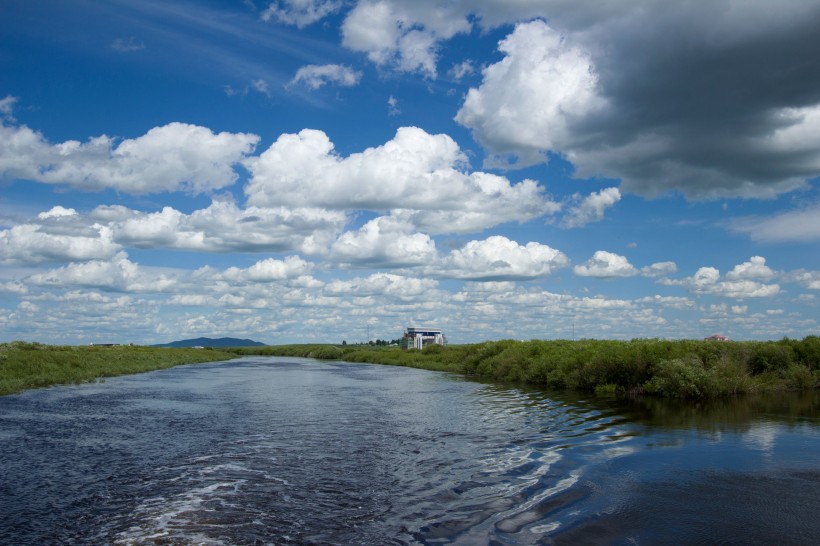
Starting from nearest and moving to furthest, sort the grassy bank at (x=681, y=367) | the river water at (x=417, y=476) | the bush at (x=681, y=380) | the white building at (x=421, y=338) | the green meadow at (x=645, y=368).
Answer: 1. the river water at (x=417, y=476)
2. the bush at (x=681, y=380)
3. the grassy bank at (x=681, y=367)
4. the green meadow at (x=645, y=368)
5. the white building at (x=421, y=338)

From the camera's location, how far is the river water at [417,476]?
33.7 ft

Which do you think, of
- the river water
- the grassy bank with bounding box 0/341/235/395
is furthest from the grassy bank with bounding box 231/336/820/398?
the grassy bank with bounding box 0/341/235/395

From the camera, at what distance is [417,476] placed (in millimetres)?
14414

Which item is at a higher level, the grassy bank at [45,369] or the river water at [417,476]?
the grassy bank at [45,369]

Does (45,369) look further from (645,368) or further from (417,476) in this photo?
(645,368)

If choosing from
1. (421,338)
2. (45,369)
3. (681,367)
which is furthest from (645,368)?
(421,338)

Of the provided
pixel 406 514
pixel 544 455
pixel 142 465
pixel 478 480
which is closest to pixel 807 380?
pixel 544 455

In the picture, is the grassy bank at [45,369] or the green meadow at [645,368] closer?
the green meadow at [645,368]

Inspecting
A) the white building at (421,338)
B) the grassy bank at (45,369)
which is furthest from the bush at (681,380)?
the white building at (421,338)

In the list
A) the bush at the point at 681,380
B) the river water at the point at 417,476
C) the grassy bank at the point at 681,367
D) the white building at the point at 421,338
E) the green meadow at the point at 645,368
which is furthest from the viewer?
the white building at the point at 421,338

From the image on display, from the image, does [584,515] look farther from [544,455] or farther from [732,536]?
[544,455]

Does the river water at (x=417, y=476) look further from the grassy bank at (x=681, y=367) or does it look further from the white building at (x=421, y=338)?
the white building at (x=421, y=338)

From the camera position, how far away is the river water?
1027cm

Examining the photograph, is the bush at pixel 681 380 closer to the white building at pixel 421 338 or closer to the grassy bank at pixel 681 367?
the grassy bank at pixel 681 367
